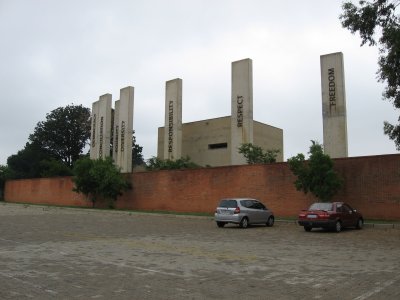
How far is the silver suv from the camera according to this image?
22.6m

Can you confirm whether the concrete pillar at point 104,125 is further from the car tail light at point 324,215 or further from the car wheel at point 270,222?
the car tail light at point 324,215

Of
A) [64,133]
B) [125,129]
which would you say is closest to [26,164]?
[64,133]

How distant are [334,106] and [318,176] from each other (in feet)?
36.3

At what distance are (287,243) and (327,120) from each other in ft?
69.8

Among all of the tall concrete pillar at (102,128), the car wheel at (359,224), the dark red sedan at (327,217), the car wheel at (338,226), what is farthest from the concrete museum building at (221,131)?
the car wheel at (338,226)

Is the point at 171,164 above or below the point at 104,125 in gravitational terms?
below

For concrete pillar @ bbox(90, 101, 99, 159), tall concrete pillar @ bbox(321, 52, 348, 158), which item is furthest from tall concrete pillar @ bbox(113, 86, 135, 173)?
tall concrete pillar @ bbox(321, 52, 348, 158)

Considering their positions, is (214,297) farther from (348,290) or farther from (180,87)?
(180,87)

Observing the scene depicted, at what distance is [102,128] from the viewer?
57.6 meters

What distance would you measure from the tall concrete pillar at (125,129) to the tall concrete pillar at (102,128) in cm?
359

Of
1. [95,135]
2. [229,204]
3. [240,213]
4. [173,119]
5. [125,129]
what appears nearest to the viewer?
[240,213]

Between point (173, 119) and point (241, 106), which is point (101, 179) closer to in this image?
point (173, 119)

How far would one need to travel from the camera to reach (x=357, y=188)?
26.2m

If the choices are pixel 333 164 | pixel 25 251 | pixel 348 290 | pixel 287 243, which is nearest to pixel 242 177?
pixel 333 164
